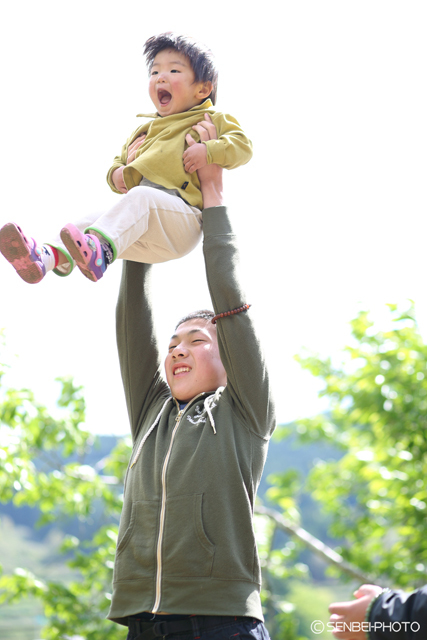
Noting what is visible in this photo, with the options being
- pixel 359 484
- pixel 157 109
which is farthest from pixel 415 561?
pixel 157 109

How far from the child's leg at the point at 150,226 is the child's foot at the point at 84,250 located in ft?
0.26

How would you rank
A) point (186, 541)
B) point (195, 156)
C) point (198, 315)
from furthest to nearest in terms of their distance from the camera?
point (198, 315)
point (195, 156)
point (186, 541)

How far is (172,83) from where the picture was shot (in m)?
2.16

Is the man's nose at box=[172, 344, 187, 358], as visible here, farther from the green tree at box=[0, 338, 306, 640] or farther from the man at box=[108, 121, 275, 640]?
the green tree at box=[0, 338, 306, 640]

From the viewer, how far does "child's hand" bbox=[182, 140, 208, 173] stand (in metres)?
2.08

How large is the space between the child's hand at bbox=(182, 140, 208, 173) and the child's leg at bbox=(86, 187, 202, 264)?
0.12 meters

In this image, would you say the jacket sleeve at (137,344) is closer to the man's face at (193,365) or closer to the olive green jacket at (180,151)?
the man's face at (193,365)

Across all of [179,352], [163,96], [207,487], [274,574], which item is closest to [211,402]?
[179,352]

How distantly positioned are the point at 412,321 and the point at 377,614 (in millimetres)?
3245

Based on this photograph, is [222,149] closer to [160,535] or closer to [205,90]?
[205,90]

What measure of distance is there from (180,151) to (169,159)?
1.8 inches

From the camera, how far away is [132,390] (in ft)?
7.79

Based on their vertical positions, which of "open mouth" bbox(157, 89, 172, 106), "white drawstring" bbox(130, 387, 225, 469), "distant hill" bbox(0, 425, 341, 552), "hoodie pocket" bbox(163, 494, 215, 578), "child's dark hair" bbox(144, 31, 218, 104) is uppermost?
"child's dark hair" bbox(144, 31, 218, 104)

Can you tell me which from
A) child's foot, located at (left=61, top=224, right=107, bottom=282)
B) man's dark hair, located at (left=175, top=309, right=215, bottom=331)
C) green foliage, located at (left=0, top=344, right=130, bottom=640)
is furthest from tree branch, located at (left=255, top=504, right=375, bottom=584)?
child's foot, located at (left=61, top=224, right=107, bottom=282)
